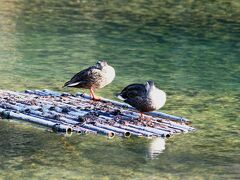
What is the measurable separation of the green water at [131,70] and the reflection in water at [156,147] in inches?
2.4

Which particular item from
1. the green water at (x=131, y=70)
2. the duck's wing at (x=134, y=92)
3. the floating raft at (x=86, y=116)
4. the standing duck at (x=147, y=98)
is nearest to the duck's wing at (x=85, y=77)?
the floating raft at (x=86, y=116)

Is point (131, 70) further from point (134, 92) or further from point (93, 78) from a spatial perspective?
point (134, 92)

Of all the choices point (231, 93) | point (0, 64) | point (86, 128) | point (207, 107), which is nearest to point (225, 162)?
point (86, 128)

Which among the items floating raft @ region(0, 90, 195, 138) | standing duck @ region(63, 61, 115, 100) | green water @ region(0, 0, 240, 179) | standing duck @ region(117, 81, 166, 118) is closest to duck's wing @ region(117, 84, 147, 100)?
standing duck @ region(117, 81, 166, 118)

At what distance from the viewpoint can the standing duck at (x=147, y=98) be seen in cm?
1608

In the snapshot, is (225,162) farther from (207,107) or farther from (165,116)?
(207,107)

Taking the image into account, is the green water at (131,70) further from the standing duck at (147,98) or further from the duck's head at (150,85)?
the duck's head at (150,85)

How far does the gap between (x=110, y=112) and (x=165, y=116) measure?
1075mm

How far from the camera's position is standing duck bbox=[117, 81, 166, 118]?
52.7 ft

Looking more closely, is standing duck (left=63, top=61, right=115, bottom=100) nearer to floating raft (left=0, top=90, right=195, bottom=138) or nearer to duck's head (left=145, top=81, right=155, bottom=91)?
floating raft (left=0, top=90, right=195, bottom=138)

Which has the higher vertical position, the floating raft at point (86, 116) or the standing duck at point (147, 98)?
the standing duck at point (147, 98)

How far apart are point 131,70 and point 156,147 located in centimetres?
778

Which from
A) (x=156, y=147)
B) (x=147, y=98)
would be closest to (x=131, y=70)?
(x=147, y=98)

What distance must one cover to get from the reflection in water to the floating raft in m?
0.23
